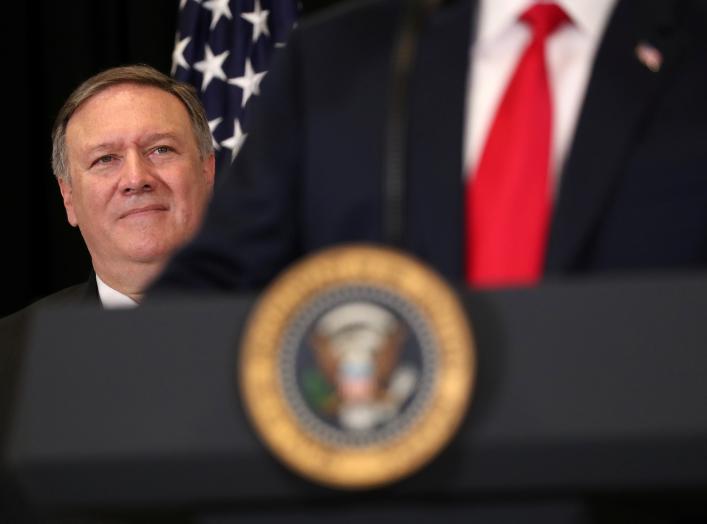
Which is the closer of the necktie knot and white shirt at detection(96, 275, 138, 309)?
the necktie knot

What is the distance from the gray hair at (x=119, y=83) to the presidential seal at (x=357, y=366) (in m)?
2.41

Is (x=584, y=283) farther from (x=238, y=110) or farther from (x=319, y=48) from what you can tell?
(x=238, y=110)

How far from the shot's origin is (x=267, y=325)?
0.82 metres

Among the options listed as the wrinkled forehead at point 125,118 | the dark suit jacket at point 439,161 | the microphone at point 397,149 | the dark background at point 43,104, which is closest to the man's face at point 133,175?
the wrinkled forehead at point 125,118

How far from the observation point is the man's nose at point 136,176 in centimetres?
299

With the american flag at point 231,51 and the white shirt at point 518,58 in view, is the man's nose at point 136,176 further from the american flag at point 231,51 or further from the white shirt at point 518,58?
the white shirt at point 518,58

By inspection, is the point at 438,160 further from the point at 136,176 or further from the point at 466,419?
the point at 136,176

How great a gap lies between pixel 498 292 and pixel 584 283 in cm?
6

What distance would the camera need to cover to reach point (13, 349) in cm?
277

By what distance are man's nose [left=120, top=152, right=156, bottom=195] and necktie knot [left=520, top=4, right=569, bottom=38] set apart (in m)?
1.93

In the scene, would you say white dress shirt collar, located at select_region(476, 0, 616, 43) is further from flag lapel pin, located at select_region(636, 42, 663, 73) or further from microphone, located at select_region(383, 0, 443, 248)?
microphone, located at select_region(383, 0, 443, 248)

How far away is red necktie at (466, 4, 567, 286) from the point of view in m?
1.09

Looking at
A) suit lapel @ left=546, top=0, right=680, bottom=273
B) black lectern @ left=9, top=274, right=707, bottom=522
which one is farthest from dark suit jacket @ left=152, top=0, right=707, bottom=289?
black lectern @ left=9, top=274, right=707, bottom=522

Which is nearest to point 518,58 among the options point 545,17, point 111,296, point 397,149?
point 545,17
